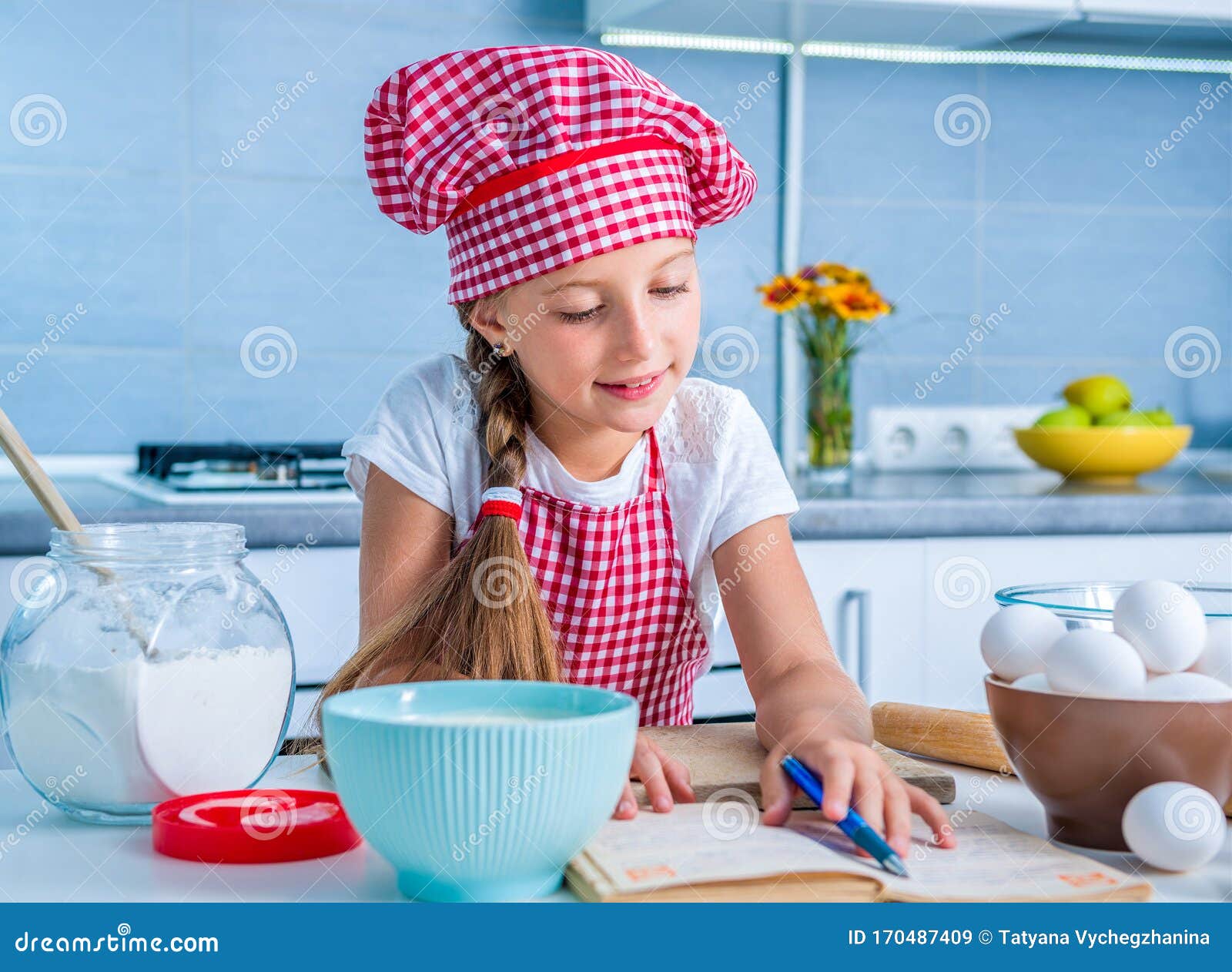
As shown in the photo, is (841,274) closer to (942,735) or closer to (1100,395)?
(1100,395)

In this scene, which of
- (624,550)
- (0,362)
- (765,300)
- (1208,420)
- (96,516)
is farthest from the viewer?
(1208,420)

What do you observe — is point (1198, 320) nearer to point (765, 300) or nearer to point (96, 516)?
point (765, 300)

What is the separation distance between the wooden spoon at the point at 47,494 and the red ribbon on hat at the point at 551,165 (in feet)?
1.44

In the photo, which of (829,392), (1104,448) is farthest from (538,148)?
(1104,448)

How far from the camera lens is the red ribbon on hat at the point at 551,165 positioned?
3.23 ft

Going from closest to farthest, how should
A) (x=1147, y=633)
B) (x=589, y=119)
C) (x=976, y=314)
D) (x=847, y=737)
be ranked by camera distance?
(x=1147, y=633) → (x=847, y=737) → (x=589, y=119) → (x=976, y=314)

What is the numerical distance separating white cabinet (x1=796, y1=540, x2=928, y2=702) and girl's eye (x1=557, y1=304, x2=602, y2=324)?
765mm

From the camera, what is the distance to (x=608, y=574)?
1.23 meters

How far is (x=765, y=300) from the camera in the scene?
82.0 inches

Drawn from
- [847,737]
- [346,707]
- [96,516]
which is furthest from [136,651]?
[96,516]

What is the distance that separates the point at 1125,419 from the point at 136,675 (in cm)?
185

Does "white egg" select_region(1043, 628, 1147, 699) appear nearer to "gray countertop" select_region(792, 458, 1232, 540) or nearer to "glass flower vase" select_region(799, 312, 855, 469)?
"gray countertop" select_region(792, 458, 1232, 540)
